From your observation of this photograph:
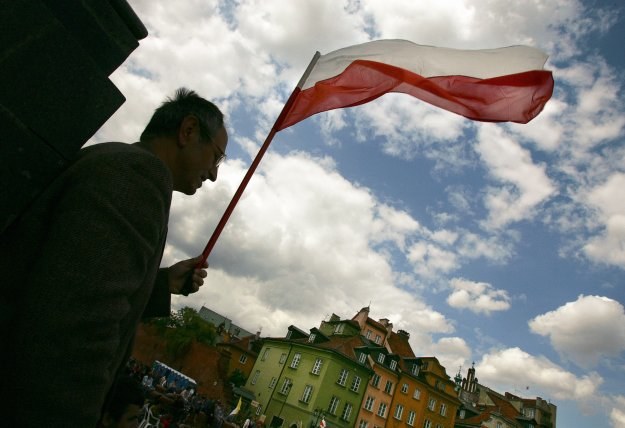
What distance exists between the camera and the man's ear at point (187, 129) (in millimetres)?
1938

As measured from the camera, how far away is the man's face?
195 cm

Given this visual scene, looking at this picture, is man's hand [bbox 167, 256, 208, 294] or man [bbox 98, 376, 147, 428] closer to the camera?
man's hand [bbox 167, 256, 208, 294]

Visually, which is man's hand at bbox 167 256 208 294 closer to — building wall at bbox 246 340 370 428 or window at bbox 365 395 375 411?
building wall at bbox 246 340 370 428

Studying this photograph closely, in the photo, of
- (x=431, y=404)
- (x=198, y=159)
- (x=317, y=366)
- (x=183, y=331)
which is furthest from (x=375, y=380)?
(x=198, y=159)

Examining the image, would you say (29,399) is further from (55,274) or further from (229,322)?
(229,322)

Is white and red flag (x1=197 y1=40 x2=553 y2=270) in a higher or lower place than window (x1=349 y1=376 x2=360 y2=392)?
lower

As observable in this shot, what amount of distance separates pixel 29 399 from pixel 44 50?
4.11ft

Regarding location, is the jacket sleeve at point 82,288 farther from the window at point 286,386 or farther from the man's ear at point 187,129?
the window at point 286,386

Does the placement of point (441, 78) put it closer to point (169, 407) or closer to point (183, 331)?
point (169, 407)

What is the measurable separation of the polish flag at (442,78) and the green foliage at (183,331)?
55369 millimetres

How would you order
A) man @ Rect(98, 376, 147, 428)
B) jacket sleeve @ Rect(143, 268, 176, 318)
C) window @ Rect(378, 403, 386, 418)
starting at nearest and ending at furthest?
jacket sleeve @ Rect(143, 268, 176, 318)
man @ Rect(98, 376, 147, 428)
window @ Rect(378, 403, 386, 418)

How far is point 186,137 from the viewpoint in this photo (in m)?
1.94

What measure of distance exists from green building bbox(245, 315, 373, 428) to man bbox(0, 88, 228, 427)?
36.9 meters

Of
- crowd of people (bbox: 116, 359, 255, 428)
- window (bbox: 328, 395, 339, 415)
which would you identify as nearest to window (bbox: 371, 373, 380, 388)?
window (bbox: 328, 395, 339, 415)
